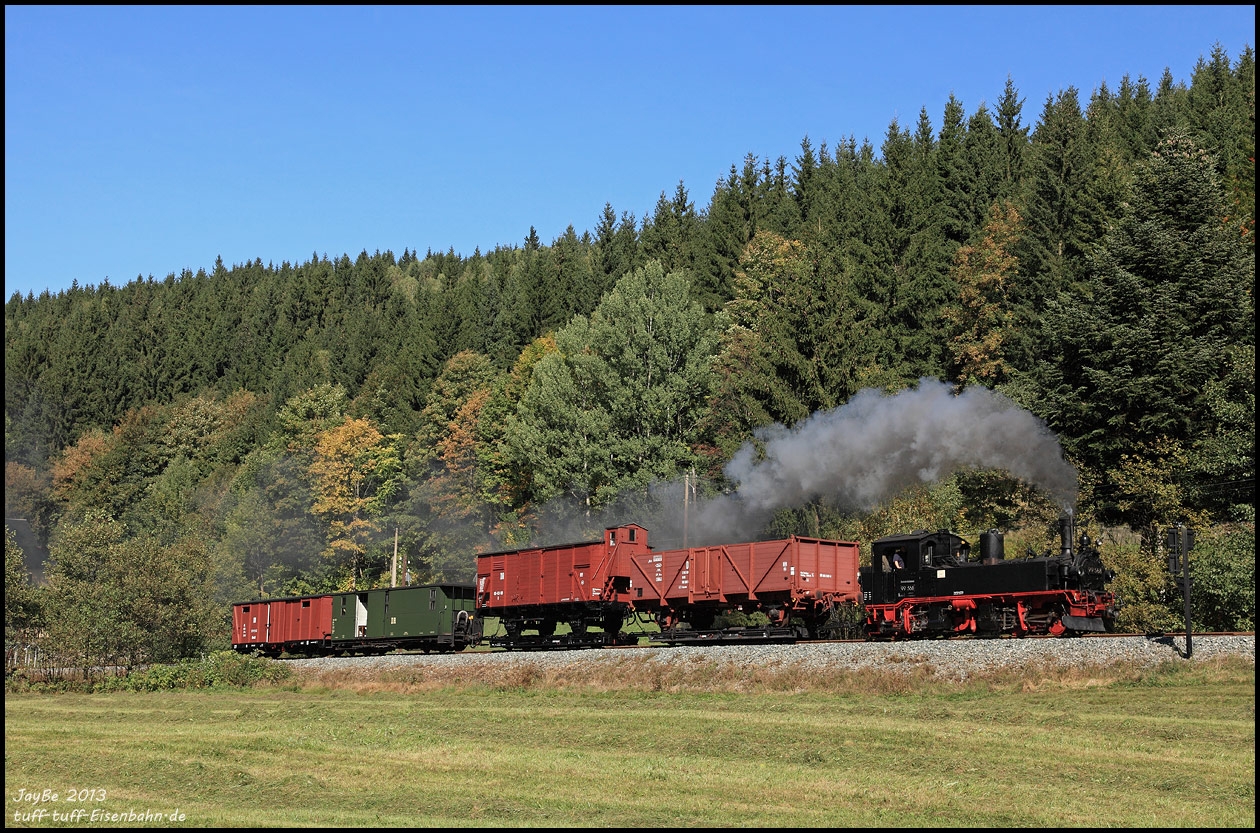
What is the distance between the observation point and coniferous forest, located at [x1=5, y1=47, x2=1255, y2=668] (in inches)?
1620

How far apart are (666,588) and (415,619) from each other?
39.9ft

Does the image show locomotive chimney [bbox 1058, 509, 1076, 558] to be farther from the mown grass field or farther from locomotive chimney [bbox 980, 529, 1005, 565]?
the mown grass field

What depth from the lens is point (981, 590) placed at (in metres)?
29.8

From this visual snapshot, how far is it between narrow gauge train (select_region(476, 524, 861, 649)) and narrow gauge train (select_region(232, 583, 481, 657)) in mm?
1412

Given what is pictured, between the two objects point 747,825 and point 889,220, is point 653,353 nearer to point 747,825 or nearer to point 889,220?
point 889,220

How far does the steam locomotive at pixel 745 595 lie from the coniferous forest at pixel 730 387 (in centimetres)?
710

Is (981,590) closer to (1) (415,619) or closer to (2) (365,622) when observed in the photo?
(1) (415,619)

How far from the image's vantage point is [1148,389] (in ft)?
132

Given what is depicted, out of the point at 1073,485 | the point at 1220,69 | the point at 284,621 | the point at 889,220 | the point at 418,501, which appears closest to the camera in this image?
the point at 1073,485

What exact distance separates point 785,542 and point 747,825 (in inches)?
739

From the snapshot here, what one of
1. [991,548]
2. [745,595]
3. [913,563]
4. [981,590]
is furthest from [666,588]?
[991,548]

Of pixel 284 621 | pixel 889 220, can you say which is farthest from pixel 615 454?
pixel 889 220

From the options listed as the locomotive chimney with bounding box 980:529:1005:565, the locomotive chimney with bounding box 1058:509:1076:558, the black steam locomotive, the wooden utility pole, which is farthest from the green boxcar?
the wooden utility pole

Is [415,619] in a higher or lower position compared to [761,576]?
lower
